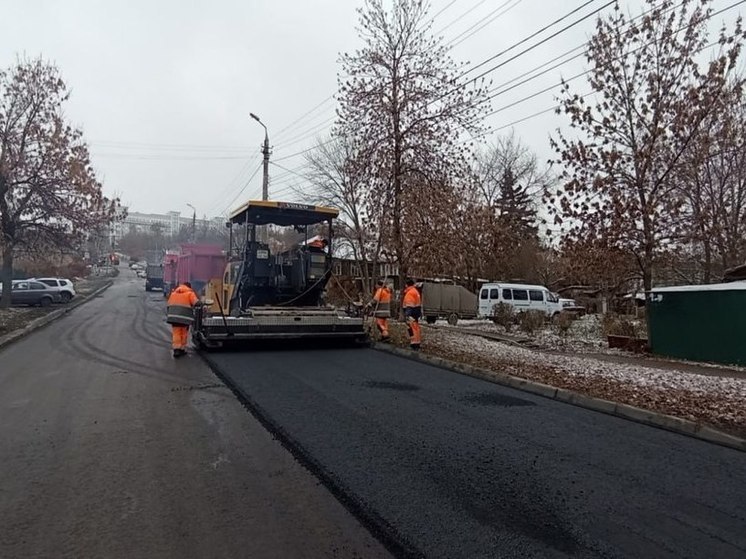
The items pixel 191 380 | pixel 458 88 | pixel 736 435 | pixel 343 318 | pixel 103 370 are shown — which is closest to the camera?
pixel 736 435

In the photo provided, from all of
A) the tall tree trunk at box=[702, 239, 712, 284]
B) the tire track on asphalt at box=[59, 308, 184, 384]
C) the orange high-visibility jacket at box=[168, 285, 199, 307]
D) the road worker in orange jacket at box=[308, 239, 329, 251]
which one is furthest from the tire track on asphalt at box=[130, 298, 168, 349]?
the tall tree trunk at box=[702, 239, 712, 284]

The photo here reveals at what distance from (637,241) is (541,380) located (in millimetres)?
10161

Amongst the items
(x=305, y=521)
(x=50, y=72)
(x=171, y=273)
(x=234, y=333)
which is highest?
(x=50, y=72)

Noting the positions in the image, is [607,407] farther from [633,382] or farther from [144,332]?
[144,332]

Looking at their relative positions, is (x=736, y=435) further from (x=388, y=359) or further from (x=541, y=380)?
(x=388, y=359)

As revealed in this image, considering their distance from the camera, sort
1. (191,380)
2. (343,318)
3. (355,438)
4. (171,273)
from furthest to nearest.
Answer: (171,273)
(343,318)
(191,380)
(355,438)

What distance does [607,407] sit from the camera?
776 cm

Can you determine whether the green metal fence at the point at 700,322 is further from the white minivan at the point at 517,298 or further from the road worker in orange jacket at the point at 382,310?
the white minivan at the point at 517,298

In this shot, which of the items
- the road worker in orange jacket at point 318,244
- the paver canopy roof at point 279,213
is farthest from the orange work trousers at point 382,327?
the paver canopy roof at point 279,213

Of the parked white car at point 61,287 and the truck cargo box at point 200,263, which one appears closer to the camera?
the truck cargo box at point 200,263

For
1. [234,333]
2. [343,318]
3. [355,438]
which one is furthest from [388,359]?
[355,438]

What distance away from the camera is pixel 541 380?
30.9 ft

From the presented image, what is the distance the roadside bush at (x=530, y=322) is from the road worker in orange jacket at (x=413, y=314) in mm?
7720

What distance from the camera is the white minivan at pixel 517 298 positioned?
29312 mm
